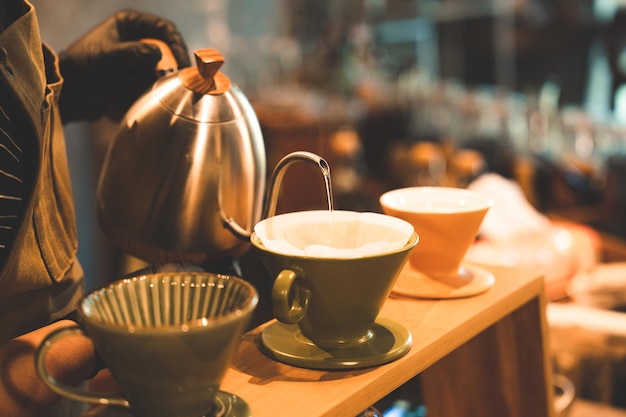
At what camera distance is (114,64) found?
30.8 inches

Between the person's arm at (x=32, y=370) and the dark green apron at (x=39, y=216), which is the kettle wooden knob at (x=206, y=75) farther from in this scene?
the person's arm at (x=32, y=370)

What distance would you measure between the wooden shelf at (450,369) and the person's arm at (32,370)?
12 cm

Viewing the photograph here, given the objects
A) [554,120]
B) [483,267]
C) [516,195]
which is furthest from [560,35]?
[483,267]

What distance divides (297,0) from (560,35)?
182 cm

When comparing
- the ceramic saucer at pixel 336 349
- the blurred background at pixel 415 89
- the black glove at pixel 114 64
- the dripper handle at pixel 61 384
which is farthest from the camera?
the blurred background at pixel 415 89

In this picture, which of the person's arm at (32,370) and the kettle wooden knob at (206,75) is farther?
the kettle wooden knob at (206,75)

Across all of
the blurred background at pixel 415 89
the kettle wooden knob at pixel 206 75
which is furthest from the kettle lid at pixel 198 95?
the blurred background at pixel 415 89

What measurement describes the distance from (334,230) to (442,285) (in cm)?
17

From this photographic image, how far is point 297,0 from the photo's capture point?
4172mm

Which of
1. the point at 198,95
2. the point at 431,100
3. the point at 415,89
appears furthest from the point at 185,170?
the point at 415,89

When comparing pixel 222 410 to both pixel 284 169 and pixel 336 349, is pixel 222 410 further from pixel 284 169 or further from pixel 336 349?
pixel 284 169

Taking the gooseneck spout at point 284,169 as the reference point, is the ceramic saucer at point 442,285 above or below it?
Result: below

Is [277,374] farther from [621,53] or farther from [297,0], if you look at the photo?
[297,0]

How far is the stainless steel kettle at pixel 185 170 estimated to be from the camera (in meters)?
0.69
